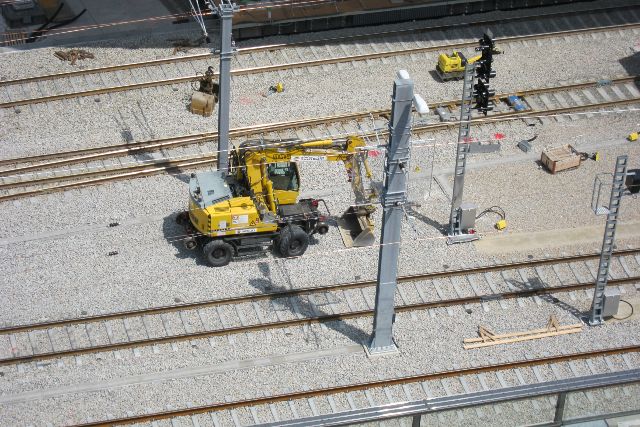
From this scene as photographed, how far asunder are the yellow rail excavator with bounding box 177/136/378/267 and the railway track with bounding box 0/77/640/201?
345 centimetres

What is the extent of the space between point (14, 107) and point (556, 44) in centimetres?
1802

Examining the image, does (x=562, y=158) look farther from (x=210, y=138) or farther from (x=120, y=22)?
(x=120, y=22)

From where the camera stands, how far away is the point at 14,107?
36.0 metres

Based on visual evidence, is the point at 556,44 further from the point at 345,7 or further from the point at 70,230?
the point at 70,230

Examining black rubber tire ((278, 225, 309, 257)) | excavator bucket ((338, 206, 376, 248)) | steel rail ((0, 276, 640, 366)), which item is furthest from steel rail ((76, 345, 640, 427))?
excavator bucket ((338, 206, 376, 248))

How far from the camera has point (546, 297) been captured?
95.7 feet

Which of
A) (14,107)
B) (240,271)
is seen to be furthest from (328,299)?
(14,107)

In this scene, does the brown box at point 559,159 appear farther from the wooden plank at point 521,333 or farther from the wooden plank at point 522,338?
the wooden plank at point 522,338

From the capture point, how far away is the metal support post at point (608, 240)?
1036 inches

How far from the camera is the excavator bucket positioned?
101 feet

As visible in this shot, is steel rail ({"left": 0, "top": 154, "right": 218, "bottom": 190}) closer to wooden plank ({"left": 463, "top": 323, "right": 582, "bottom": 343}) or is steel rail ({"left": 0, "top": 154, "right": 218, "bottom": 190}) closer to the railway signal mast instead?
the railway signal mast

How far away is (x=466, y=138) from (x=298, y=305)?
6224 mm

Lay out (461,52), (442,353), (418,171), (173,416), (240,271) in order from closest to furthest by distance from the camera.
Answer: (173,416)
(442,353)
(240,271)
(418,171)
(461,52)

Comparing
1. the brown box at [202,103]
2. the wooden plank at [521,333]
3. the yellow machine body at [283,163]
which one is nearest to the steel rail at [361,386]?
the wooden plank at [521,333]
